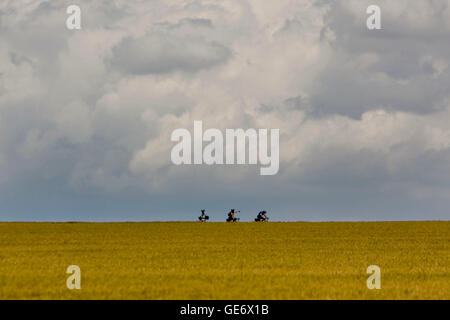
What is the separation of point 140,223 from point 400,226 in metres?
30.9

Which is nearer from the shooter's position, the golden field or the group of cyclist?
the golden field

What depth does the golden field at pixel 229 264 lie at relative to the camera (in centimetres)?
2269

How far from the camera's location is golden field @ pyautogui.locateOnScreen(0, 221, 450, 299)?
74.4 feet

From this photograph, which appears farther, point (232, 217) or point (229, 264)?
point (232, 217)

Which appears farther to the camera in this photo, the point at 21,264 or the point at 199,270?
the point at 21,264

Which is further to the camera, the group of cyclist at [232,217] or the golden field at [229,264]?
the group of cyclist at [232,217]

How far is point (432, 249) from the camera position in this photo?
150 feet

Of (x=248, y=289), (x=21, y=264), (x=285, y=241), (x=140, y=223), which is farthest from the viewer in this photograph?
(x=140, y=223)

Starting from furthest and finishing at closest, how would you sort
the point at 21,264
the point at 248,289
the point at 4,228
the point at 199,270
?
the point at 4,228 < the point at 21,264 < the point at 199,270 < the point at 248,289

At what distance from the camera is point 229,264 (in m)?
33.0
